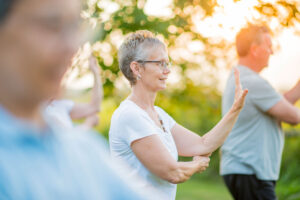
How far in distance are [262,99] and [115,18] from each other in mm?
1775

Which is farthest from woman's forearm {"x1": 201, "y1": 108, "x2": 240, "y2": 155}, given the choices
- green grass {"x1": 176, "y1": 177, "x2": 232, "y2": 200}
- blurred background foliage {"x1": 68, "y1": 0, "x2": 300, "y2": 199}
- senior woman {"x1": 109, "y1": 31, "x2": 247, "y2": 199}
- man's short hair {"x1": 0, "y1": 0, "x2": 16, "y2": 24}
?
green grass {"x1": 176, "y1": 177, "x2": 232, "y2": 200}

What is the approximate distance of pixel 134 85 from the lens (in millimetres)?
2660

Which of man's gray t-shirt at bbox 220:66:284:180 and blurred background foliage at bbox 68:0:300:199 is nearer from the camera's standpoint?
man's gray t-shirt at bbox 220:66:284:180

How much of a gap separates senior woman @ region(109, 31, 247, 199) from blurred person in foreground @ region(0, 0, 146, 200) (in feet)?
5.44

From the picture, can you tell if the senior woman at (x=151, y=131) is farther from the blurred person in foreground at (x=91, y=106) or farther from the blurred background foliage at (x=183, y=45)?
the blurred person in foreground at (x=91, y=106)

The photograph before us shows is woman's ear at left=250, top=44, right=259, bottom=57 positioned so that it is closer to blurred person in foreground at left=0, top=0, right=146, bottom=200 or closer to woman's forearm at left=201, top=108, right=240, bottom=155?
woman's forearm at left=201, top=108, right=240, bottom=155

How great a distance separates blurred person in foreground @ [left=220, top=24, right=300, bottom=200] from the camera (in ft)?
11.5

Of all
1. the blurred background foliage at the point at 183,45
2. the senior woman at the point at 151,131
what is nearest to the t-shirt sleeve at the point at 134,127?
the senior woman at the point at 151,131

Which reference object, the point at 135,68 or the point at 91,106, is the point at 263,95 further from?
the point at 91,106

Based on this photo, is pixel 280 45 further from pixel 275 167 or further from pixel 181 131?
pixel 181 131

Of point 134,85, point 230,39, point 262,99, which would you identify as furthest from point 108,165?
point 230,39

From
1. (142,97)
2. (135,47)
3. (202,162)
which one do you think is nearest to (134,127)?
(142,97)

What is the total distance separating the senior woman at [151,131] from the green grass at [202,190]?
6.79 m

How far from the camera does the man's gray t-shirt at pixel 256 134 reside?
3.52 meters
